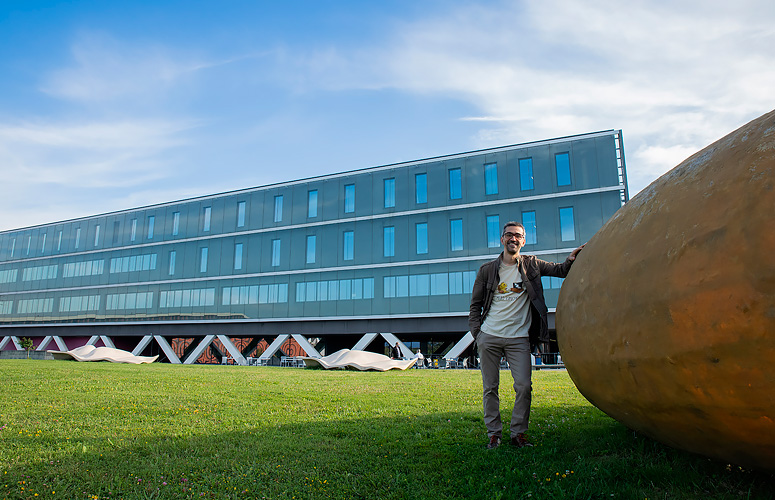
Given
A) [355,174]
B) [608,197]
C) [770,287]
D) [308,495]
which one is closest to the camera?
[770,287]

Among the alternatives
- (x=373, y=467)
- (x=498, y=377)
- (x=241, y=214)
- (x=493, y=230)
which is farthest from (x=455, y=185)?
(x=373, y=467)

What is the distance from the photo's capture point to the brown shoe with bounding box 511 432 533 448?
474 cm

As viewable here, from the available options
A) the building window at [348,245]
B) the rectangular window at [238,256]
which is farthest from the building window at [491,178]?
the rectangular window at [238,256]

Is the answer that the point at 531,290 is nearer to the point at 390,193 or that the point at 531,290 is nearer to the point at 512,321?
the point at 512,321

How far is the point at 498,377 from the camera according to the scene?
5.03 m

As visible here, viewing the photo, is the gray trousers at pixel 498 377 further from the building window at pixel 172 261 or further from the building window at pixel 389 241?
the building window at pixel 172 261

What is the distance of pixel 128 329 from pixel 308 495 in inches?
1743

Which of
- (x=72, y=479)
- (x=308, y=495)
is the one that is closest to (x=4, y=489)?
(x=72, y=479)

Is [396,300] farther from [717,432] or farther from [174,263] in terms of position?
[717,432]

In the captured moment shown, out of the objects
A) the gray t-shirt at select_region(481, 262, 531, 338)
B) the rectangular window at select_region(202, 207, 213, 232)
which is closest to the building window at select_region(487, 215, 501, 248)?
the rectangular window at select_region(202, 207, 213, 232)

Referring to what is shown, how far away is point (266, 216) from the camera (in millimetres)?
38875

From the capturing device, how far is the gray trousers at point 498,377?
484cm

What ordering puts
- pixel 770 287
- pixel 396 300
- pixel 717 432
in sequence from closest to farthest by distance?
1. pixel 770 287
2. pixel 717 432
3. pixel 396 300

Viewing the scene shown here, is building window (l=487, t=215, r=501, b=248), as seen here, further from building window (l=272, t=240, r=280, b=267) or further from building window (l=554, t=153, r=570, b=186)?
building window (l=272, t=240, r=280, b=267)
